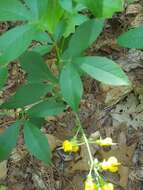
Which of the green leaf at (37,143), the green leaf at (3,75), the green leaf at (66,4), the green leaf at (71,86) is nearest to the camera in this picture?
the green leaf at (66,4)

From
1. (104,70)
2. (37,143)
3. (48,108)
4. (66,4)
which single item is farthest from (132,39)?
(37,143)

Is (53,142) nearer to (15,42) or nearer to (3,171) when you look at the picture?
(3,171)

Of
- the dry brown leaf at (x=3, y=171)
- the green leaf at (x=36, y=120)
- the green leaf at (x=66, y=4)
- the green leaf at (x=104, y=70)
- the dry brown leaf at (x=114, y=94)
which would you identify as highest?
the green leaf at (x=66, y=4)

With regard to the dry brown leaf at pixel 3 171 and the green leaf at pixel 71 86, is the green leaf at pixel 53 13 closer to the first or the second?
the green leaf at pixel 71 86

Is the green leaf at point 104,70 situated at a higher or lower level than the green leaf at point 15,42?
lower

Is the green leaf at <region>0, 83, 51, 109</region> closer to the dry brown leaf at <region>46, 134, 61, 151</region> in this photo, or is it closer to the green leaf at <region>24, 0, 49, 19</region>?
the green leaf at <region>24, 0, 49, 19</region>

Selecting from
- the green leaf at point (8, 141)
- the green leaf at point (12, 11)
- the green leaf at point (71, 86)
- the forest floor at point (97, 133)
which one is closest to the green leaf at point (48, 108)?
the green leaf at point (8, 141)
